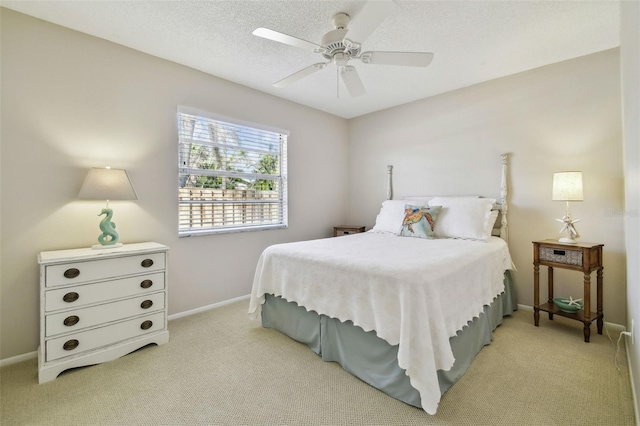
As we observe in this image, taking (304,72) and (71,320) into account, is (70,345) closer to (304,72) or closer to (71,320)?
(71,320)

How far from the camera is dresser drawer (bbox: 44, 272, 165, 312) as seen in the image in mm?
1925

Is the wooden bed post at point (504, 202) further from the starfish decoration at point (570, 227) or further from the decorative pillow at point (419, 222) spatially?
the decorative pillow at point (419, 222)

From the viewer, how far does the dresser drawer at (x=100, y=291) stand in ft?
6.31

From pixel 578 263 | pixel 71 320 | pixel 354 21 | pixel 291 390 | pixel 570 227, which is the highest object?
pixel 354 21

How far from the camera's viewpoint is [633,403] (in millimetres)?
1614

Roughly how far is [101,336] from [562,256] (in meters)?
3.82

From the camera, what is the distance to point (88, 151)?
2.42 meters

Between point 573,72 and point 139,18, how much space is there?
3920mm

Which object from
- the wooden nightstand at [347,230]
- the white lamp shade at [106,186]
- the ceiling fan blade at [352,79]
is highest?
the ceiling fan blade at [352,79]

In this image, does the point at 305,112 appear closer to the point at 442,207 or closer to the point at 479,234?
the point at 442,207

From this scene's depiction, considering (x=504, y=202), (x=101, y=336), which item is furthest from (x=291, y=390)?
(x=504, y=202)

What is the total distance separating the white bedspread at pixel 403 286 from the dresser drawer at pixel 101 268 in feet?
2.90

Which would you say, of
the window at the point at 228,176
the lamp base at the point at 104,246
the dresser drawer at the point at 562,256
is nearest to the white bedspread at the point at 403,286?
the dresser drawer at the point at 562,256

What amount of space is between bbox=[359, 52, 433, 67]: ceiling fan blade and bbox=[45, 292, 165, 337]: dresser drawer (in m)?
2.50
